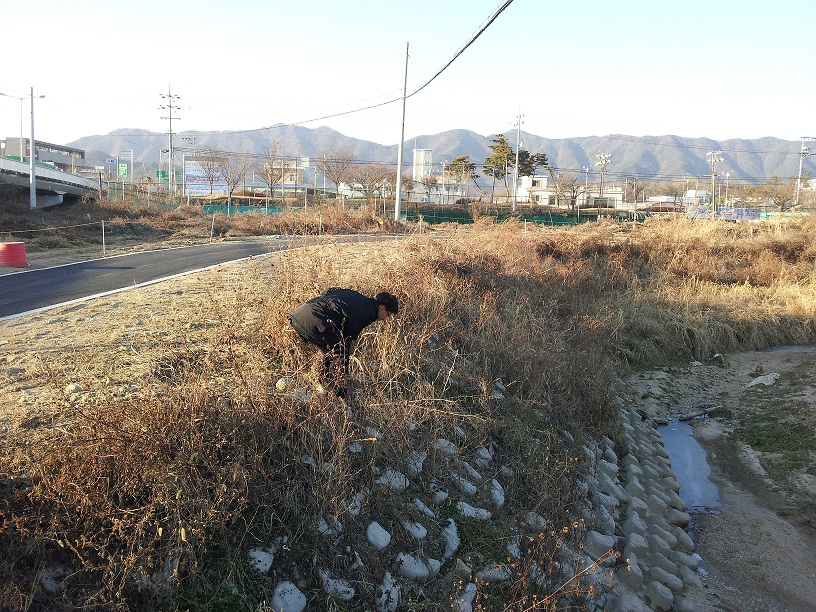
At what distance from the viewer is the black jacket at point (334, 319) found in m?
6.30

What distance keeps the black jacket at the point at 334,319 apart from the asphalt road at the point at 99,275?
12.5 feet

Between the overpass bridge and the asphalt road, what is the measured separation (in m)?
21.4

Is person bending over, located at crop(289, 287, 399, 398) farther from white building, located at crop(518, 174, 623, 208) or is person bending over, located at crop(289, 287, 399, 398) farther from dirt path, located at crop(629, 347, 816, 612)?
white building, located at crop(518, 174, 623, 208)

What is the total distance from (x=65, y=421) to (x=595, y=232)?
68.3 ft

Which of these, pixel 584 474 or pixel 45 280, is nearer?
pixel 584 474

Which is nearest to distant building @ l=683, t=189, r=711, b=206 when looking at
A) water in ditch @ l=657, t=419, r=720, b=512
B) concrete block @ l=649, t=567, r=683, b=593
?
water in ditch @ l=657, t=419, r=720, b=512

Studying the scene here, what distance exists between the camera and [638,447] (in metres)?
10.6

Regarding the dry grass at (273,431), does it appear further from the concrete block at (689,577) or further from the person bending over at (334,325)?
the concrete block at (689,577)

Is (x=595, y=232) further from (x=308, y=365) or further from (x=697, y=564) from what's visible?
(x=308, y=365)

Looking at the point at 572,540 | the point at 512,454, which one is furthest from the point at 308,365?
the point at 572,540

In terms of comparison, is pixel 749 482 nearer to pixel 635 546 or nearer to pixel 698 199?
pixel 635 546

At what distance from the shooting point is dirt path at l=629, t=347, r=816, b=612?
7383mm

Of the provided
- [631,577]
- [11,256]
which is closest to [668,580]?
[631,577]

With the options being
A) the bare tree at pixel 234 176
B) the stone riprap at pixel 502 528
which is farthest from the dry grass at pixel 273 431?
the bare tree at pixel 234 176
